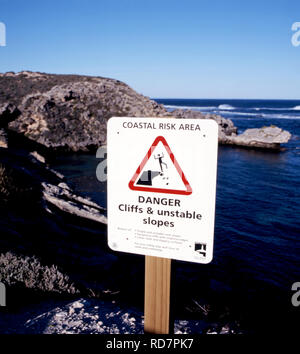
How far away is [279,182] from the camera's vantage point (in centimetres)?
2291

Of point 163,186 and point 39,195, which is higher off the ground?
point 163,186

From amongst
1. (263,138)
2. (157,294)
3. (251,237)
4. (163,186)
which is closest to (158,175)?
(163,186)

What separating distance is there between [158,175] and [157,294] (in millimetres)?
808

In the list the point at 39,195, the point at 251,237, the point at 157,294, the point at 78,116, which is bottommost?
the point at 251,237

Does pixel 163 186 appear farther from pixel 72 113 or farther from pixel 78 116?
pixel 72 113

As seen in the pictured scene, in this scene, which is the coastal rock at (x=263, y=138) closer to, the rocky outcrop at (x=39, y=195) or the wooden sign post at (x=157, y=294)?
the rocky outcrop at (x=39, y=195)

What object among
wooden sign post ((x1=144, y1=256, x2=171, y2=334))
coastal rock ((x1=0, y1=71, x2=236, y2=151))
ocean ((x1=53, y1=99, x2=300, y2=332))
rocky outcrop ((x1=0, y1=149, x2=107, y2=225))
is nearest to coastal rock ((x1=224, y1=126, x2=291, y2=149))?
coastal rock ((x1=0, y1=71, x2=236, y2=151))

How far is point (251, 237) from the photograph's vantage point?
1331cm

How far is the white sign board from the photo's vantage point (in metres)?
1.93

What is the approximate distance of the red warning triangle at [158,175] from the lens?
198 centimetres

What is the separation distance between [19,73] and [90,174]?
51555mm

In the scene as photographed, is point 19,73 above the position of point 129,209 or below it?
above
